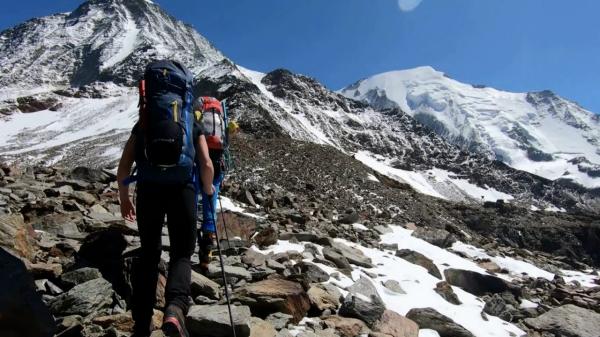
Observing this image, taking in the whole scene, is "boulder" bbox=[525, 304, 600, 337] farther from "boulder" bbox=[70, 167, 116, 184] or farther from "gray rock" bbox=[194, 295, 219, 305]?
"boulder" bbox=[70, 167, 116, 184]

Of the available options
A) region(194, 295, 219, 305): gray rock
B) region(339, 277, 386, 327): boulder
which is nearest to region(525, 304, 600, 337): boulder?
region(339, 277, 386, 327): boulder

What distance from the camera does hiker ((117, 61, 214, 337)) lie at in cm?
384

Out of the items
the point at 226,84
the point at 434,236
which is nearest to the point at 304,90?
the point at 226,84

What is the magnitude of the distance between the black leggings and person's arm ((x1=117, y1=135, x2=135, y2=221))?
36 centimetres

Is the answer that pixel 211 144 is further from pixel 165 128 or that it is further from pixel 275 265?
pixel 275 265

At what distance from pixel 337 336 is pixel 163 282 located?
6.38ft

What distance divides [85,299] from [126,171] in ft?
4.42

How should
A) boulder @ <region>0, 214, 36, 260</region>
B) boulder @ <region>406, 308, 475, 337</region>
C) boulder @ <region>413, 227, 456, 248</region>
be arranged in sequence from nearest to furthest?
boulder @ <region>0, 214, 36, 260</region>, boulder @ <region>406, 308, 475, 337</region>, boulder @ <region>413, 227, 456, 248</region>

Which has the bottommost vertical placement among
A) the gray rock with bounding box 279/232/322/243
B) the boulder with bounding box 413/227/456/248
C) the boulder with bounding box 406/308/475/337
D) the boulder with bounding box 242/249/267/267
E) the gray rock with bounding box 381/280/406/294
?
the boulder with bounding box 242/249/267/267

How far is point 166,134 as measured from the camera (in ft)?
12.6

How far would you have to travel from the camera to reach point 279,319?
5.26m

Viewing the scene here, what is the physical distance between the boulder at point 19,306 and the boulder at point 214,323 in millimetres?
1179

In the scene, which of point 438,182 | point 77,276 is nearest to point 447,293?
point 77,276

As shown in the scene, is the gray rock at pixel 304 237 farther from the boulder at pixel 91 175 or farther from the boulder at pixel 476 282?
the boulder at pixel 91 175
